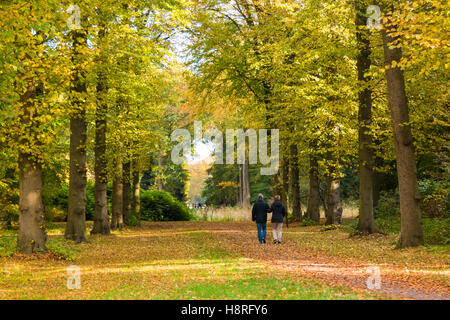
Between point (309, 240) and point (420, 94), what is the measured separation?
6673mm

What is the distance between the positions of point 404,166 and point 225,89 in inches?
630

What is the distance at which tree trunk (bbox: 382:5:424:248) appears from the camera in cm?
1410

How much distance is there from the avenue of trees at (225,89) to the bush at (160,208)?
20.1 feet

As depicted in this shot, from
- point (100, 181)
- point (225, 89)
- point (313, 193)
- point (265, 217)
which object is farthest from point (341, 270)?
point (225, 89)

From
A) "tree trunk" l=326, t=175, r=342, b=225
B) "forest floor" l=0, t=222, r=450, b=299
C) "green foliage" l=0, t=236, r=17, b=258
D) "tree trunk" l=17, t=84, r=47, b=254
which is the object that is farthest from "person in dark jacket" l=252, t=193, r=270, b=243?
"green foliage" l=0, t=236, r=17, b=258

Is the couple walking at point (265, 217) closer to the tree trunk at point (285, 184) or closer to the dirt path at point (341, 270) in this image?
the dirt path at point (341, 270)

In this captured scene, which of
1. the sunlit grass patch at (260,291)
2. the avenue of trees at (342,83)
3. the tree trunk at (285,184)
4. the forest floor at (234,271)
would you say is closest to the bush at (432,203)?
the avenue of trees at (342,83)

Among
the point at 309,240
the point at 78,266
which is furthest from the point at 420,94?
the point at 78,266

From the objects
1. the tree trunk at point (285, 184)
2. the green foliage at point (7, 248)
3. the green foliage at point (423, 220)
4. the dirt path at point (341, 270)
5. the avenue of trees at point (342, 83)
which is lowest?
the dirt path at point (341, 270)

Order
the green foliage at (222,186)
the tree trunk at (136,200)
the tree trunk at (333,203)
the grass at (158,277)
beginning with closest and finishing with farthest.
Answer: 1. the grass at (158,277)
2. the tree trunk at (333,203)
3. the tree trunk at (136,200)
4. the green foliage at (222,186)

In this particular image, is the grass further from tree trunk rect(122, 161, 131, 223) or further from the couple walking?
tree trunk rect(122, 161, 131, 223)

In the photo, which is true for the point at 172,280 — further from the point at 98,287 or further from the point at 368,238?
the point at 368,238

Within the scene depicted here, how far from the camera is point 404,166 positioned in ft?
→ 47.0

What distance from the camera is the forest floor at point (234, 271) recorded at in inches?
324
